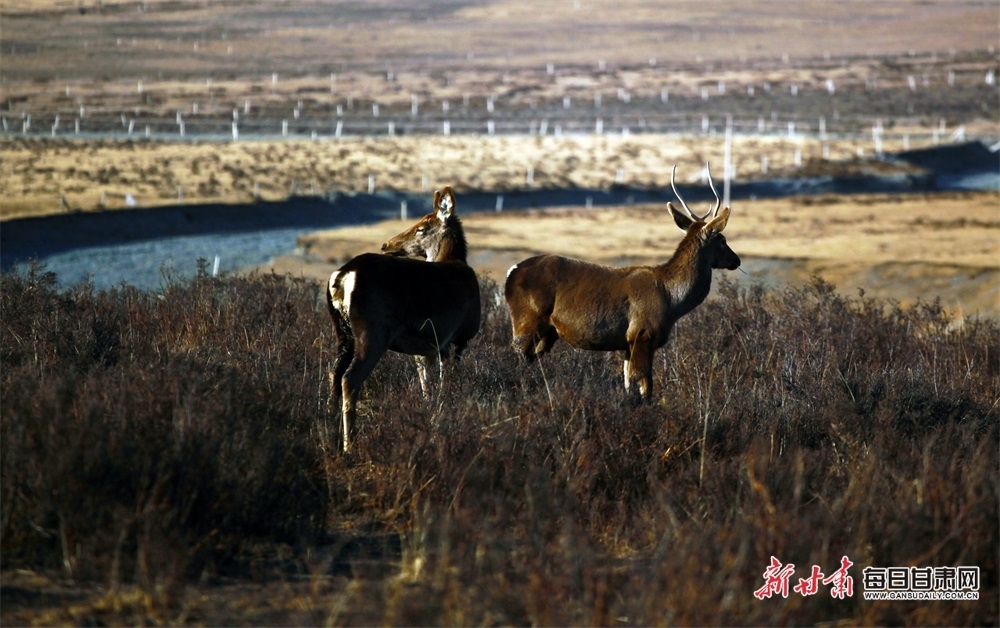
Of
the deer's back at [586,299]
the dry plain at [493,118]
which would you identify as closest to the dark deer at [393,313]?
the deer's back at [586,299]

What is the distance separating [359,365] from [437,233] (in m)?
2.56

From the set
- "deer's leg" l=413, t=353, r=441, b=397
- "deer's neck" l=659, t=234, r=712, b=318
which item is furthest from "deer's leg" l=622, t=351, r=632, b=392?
"deer's leg" l=413, t=353, r=441, b=397

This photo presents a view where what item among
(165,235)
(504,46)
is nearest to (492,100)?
(504,46)

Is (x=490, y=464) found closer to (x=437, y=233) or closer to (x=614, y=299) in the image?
(x=614, y=299)

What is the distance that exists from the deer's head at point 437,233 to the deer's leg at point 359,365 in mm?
2166

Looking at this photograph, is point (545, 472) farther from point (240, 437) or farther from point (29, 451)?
point (29, 451)

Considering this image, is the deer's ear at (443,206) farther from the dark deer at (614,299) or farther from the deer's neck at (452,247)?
the dark deer at (614,299)

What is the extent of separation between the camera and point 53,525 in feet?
21.3

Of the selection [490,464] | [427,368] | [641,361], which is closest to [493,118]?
[641,361]

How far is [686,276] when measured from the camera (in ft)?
35.5

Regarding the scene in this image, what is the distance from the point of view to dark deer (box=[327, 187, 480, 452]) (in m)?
9.10

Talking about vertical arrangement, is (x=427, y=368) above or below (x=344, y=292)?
below

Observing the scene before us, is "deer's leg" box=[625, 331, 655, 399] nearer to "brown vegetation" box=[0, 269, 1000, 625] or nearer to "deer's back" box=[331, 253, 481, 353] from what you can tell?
"brown vegetation" box=[0, 269, 1000, 625]

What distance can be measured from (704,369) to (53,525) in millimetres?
6603
